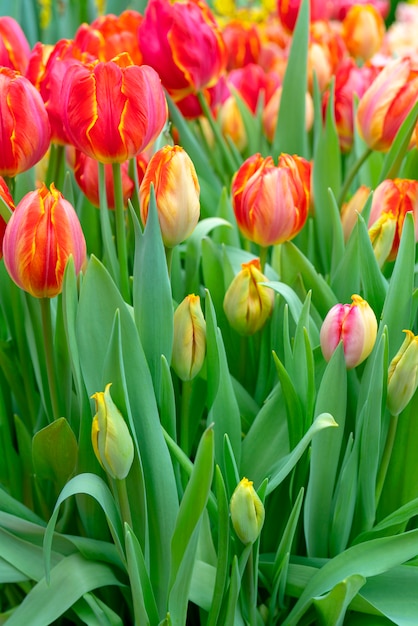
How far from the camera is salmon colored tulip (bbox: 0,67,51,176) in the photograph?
24.3 inches

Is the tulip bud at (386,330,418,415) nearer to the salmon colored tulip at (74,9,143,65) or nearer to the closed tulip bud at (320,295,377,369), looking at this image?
the closed tulip bud at (320,295,377,369)

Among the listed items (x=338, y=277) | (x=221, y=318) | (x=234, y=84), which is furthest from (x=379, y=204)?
(x=234, y=84)

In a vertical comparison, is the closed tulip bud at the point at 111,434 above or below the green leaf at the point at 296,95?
below

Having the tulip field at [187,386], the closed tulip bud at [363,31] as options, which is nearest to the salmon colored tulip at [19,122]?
the tulip field at [187,386]

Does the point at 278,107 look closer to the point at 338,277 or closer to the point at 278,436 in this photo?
the point at 338,277

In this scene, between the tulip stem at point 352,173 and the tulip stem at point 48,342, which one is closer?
the tulip stem at point 48,342

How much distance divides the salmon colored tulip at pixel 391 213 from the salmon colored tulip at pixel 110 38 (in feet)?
1.09

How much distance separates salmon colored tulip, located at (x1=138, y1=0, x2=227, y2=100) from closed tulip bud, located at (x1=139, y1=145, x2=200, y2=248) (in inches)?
11.8

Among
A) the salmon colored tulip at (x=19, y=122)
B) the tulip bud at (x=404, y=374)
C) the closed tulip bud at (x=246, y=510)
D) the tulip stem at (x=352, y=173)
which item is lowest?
the closed tulip bud at (x=246, y=510)

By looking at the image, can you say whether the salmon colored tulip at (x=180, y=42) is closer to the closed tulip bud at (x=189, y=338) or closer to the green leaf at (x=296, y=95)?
the green leaf at (x=296, y=95)

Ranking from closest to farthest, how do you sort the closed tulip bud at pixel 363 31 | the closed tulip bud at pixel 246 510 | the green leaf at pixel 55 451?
the closed tulip bud at pixel 246 510 < the green leaf at pixel 55 451 < the closed tulip bud at pixel 363 31

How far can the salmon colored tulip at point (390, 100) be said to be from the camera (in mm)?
797

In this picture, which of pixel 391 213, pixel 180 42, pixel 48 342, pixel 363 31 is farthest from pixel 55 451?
pixel 363 31

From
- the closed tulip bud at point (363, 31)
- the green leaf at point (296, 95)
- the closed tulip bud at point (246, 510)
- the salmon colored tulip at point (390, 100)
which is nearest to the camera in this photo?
the closed tulip bud at point (246, 510)
